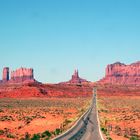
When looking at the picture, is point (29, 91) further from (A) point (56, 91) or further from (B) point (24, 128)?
(B) point (24, 128)

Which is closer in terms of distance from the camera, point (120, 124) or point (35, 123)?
point (35, 123)

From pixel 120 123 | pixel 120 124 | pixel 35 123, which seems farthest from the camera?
pixel 120 123

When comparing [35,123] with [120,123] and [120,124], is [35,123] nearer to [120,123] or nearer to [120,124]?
[120,124]

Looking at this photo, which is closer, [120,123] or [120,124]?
[120,124]

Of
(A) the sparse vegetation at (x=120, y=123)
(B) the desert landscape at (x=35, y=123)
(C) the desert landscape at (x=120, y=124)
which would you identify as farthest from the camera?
(A) the sparse vegetation at (x=120, y=123)

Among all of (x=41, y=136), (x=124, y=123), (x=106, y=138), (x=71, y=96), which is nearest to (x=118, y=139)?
(x=106, y=138)

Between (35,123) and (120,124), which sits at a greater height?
(35,123)

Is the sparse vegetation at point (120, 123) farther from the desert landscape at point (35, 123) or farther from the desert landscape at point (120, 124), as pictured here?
the desert landscape at point (35, 123)

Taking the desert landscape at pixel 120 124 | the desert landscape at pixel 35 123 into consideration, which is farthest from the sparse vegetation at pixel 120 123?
the desert landscape at pixel 35 123

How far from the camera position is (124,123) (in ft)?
181

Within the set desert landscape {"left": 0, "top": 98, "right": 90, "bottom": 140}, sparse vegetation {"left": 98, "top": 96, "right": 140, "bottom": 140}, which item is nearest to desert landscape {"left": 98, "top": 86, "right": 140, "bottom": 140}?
sparse vegetation {"left": 98, "top": 96, "right": 140, "bottom": 140}

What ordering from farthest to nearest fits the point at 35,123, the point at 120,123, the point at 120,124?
the point at 120,123
the point at 120,124
the point at 35,123

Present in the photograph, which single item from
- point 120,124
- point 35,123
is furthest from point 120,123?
point 35,123

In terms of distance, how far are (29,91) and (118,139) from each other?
466 feet
